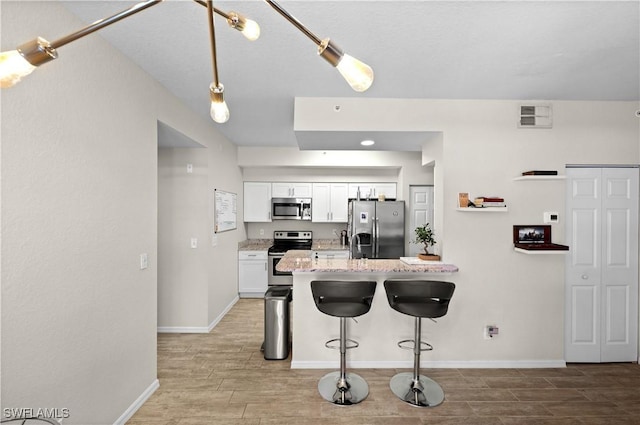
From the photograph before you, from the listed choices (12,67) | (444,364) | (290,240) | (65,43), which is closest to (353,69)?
(65,43)

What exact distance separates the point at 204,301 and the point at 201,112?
226 cm

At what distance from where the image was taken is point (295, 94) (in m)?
2.87

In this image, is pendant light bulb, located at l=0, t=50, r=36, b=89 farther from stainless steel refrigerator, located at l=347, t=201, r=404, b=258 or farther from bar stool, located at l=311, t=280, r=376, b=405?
stainless steel refrigerator, located at l=347, t=201, r=404, b=258

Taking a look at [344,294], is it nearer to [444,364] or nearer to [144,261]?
[444,364]

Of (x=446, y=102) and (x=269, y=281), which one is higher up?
(x=446, y=102)

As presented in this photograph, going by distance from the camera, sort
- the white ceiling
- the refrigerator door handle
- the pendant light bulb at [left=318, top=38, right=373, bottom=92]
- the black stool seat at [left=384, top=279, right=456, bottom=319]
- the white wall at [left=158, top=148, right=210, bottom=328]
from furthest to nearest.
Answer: the refrigerator door handle → the white wall at [left=158, top=148, right=210, bottom=328] → the black stool seat at [left=384, top=279, right=456, bottom=319] → the white ceiling → the pendant light bulb at [left=318, top=38, right=373, bottom=92]

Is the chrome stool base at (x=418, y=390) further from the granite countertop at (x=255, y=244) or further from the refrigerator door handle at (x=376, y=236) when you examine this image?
the granite countertop at (x=255, y=244)

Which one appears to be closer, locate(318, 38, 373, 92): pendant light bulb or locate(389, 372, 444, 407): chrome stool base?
locate(318, 38, 373, 92): pendant light bulb

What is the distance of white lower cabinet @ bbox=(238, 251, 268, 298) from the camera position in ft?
17.3

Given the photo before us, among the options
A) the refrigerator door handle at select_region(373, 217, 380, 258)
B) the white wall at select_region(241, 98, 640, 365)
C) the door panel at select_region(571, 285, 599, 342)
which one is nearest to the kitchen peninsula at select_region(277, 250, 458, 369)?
the white wall at select_region(241, 98, 640, 365)

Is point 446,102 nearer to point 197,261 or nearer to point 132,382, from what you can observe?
point 197,261

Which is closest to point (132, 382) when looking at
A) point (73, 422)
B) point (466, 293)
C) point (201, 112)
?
point (73, 422)

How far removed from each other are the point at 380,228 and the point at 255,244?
7.69 ft

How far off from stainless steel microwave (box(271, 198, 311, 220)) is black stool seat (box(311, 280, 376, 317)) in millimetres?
3041
